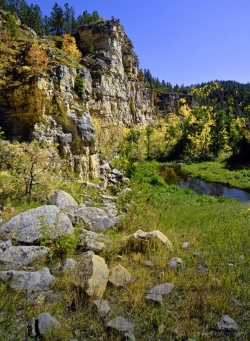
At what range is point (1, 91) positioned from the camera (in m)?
13.4

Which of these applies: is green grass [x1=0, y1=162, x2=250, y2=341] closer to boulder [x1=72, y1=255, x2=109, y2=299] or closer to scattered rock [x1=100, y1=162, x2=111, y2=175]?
boulder [x1=72, y1=255, x2=109, y2=299]

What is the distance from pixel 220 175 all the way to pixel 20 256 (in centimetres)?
3081

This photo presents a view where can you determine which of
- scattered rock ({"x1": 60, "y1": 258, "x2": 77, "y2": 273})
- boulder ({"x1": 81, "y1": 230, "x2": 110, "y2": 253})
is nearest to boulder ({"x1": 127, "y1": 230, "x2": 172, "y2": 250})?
boulder ({"x1": 81, "y1": 230, "x2": 110, "y2": 253})

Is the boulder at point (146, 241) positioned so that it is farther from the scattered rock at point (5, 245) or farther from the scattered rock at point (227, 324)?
the scattered rock at point (5, 245)

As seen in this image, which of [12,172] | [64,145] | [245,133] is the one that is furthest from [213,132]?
[12,172]

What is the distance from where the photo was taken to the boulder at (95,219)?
6507 mm

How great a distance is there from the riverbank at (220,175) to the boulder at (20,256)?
79.6 ft

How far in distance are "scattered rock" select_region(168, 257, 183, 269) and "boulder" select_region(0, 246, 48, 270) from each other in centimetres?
264

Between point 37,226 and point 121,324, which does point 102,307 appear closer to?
point 121,324

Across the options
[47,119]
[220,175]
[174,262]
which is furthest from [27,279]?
[220,175]

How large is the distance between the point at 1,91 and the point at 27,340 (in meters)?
13.8

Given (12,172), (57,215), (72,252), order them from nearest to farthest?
(72,252), (57,215), (12,172)

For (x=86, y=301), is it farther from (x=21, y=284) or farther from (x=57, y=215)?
(x=57, y=215)

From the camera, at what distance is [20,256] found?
4.57 meters
